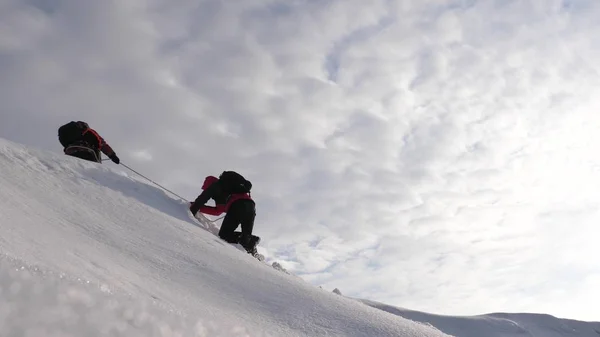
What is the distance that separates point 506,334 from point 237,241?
18.3m

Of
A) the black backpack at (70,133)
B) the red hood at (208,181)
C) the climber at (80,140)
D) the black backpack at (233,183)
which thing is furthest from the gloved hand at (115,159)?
the black backpack at (233,183)

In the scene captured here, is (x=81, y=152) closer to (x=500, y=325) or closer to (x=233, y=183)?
(x=233, y=183)

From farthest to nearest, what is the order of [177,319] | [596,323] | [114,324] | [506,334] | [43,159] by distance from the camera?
[596,323] < [506,334] < [43,159] < [177,319] < [114,324]

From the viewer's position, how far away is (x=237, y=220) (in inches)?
256

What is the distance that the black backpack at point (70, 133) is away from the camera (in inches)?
266

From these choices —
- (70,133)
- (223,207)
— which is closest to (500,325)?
(223,207)

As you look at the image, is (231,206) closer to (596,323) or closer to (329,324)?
(329,324)

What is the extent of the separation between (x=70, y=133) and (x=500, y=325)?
20671 mm

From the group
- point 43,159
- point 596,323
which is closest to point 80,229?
point 43,159

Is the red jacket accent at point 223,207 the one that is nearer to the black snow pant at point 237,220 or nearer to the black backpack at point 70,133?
the black snow pant at point 237,220

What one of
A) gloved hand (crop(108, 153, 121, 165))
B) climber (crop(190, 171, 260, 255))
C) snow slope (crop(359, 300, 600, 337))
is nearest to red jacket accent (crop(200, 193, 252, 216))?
climber (crop(190, 171, 260, 255))

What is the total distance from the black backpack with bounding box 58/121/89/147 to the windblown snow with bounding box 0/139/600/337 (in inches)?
63.0

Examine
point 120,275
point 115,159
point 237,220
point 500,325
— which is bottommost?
point 120,275

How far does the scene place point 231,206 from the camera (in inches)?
259
